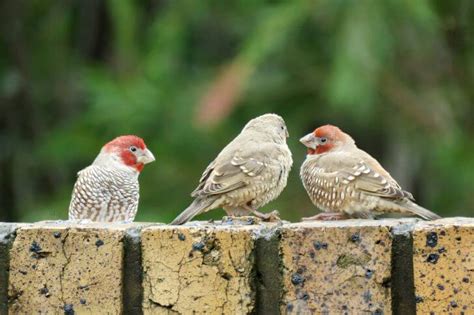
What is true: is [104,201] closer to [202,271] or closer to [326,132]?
[326,132]

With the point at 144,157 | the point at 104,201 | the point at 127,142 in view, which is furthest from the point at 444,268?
the point at 144,157

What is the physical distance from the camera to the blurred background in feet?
27.5

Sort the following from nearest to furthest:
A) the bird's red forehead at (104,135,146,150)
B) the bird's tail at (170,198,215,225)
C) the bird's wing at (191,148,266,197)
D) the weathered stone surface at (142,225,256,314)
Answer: the weathered stone surface at (142,225,256,314) < the bird's tail at (170,198,215,225) < the bird's wing at (191,148,266,197) < the bird's red forehead at (104,135,146,150)

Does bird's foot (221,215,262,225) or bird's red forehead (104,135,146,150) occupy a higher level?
bird's red forehead (104,135,146,150)

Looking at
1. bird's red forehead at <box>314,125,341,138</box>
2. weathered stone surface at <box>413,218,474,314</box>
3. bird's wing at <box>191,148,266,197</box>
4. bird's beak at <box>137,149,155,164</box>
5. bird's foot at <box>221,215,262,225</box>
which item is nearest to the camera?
weathered stone surface at <box>413,218,474,314</box>

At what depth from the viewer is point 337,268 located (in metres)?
2.52

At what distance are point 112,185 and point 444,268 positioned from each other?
279 cm

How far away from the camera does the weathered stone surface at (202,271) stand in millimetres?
2568

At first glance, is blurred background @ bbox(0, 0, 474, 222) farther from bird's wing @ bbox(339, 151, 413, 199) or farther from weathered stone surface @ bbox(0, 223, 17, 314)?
weathered stone surface @ bbox(0, 223, 17, 314)

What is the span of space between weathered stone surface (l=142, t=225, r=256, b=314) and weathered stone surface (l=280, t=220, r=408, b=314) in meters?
0.09

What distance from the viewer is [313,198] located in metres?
4.26

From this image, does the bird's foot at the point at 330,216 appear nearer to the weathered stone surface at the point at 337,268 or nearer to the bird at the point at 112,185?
the bird at the point at 112,185

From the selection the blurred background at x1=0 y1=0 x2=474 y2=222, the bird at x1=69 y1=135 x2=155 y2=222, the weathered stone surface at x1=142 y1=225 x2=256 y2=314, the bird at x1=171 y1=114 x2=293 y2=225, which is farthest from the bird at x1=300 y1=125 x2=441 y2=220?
the blurred background at x1=0 y1=0 x2=474 y2=222

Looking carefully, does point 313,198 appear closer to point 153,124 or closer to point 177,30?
point 153,124
